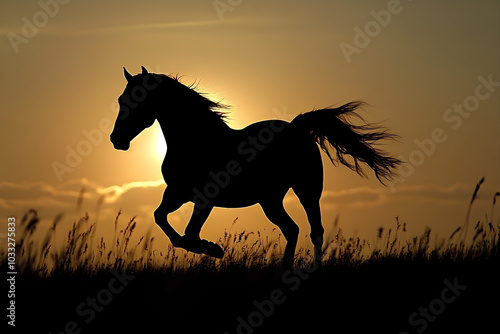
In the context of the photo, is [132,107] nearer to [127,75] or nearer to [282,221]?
[127,75]

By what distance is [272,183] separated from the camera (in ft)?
28.2

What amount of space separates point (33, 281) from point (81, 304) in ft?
2.53

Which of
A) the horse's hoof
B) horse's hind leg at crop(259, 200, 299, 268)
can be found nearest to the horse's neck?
horse's hind leg at crop(259, 200, 299, 268)

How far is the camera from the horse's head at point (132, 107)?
26.8 ft

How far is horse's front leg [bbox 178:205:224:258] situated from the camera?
7.62 meters

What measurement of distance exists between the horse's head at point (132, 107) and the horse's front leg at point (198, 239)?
1.24m

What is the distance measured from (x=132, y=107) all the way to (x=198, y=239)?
1.82m

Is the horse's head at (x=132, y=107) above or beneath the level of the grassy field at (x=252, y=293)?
above

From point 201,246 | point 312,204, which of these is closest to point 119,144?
point 201,246

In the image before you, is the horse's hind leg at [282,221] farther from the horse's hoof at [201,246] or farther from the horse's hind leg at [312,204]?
the horse's hoof at [201,246]

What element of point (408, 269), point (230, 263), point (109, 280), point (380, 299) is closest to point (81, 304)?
point (109, 280)

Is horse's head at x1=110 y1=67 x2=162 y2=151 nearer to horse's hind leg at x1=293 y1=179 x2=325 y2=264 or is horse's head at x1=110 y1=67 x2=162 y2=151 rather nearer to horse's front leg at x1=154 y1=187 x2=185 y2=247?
horse's front leg at x1=154 y1=187 x2=185 y2=247

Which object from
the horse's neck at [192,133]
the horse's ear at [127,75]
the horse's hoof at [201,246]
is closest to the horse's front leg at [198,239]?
the horse's hoof at [201,246]

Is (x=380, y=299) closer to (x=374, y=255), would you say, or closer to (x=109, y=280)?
(x=374, y=255)
